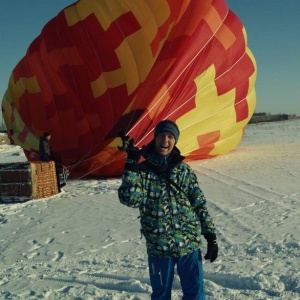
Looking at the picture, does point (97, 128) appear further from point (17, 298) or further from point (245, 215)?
point (17, 298)

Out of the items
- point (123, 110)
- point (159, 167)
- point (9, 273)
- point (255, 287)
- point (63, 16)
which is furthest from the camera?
point (63, 16)

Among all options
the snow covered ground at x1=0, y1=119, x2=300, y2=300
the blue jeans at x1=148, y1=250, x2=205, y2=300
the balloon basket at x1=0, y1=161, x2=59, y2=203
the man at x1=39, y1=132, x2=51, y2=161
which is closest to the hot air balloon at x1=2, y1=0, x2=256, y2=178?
the man at x1=39, y1=132, x2=51, y2=161

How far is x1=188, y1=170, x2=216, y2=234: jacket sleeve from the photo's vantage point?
2670 millimetres

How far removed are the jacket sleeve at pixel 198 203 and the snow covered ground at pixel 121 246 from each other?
2.89 feet

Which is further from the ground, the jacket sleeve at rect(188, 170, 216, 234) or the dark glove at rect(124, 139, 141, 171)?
the dark glove at rect(124, 139, 141, 171)

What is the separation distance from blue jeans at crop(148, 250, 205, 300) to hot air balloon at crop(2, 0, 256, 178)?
19.5 feet

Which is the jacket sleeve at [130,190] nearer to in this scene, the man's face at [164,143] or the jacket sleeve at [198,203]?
the man's face at [164,143]

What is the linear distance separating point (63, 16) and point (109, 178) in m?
4.13

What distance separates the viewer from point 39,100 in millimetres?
10438

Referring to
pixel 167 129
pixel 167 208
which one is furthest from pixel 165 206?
pixel 167 129

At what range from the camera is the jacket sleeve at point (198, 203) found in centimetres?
267

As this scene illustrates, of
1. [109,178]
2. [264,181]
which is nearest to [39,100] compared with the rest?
[109,178]

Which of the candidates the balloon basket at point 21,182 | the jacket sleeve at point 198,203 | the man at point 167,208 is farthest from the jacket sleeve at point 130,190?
the balloon basket at point 21,182

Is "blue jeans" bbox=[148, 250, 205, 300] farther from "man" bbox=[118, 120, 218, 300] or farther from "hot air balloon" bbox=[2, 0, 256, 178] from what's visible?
"hot air balloon" bbox=[2, 0, 256, 178]
